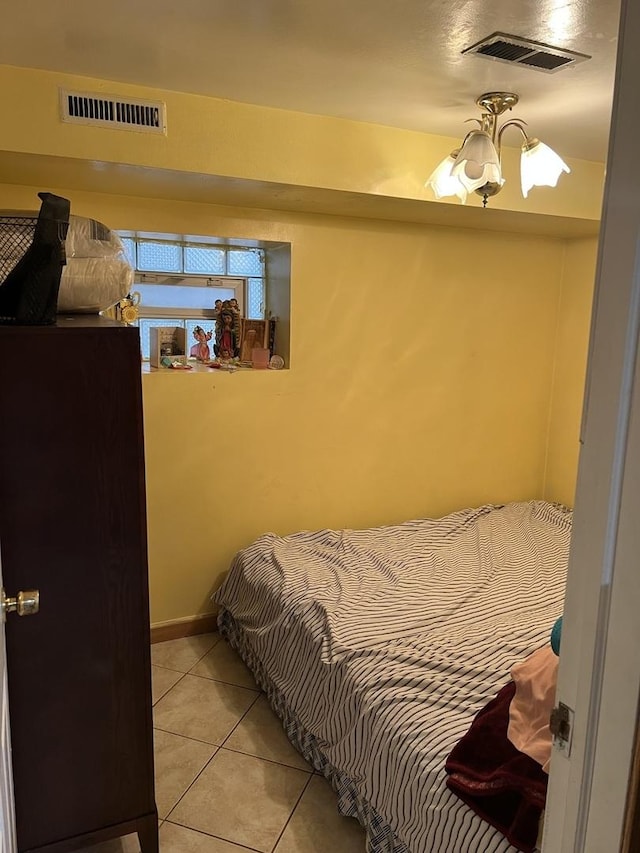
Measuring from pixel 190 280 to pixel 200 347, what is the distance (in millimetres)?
318

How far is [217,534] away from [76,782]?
145 centimetres

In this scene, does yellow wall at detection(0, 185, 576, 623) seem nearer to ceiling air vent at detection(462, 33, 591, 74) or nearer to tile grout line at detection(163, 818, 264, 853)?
tile grout line at detection(163, 818, 264, 853)

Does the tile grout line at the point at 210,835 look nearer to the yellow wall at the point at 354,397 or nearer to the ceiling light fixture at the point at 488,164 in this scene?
the yellow wall at the point at 354,397

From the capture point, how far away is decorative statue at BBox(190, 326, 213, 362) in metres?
3.08

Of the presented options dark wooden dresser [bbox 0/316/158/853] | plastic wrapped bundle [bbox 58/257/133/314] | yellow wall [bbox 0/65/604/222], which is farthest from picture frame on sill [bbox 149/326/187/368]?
dark wooden dresser [bbox 0/316/158/853]

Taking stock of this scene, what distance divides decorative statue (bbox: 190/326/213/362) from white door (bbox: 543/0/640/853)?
2413mm

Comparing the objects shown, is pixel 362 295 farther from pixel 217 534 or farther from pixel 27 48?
pixel 27 48

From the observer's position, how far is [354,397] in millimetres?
3203

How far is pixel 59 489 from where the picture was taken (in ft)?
4.96

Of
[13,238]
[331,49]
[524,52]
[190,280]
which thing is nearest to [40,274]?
[13,238]

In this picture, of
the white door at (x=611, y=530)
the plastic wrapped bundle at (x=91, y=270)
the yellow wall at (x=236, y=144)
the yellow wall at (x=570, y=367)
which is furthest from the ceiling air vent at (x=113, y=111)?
the yellow wall at (x=570, y=367)

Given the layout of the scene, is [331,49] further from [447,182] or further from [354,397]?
[354,397]

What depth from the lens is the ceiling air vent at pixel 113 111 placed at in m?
2.00

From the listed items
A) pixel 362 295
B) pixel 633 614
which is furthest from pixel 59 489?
pixel 362 295
